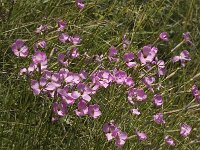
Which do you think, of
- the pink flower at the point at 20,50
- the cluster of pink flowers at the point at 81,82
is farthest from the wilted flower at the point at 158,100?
the pink flower at the point at 20,50

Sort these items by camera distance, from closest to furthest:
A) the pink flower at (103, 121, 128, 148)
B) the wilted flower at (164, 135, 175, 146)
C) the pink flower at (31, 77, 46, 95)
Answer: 1. the pink flower at (31, 77, 46, 95)
2. the pink flower at (103, 121, 128, 148)
3. the wilted flower at (164, 135, 175, 146)

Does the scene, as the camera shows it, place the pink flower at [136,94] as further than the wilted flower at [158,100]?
No

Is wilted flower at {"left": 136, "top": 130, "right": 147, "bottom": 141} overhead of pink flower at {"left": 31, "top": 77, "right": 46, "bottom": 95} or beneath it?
beneath

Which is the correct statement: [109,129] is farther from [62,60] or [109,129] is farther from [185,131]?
[185,131]

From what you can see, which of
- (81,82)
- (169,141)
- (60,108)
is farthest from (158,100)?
(60,108)

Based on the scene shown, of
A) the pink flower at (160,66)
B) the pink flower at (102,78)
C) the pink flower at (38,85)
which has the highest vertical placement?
the pink flower at (38,85)

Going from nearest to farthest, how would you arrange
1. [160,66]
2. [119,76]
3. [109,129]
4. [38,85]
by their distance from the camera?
[38,85] → [109,129] → [119,76] → [160,66]

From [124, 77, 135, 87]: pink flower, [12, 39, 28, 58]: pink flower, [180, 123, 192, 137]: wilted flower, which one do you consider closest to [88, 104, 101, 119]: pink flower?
[124, 77, 135, 87]: pink flower

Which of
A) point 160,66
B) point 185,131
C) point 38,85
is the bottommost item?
point 185,131

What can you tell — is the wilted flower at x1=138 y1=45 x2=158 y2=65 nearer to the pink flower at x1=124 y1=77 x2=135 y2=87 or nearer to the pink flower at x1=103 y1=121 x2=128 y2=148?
the pink flower at x1=124 y1=77 x2=135 y2=87

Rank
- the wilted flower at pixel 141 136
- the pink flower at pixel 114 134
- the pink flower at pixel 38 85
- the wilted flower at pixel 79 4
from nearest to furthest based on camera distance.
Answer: the pink flower at pixel 38 85 → the pink flower at pixel 114 134 → the wilted flower at pixel 141 136 → the wilted flower at pixel 79 4

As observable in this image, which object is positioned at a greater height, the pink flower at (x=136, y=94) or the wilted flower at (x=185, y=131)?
the pink flower at (x=136, y=94)

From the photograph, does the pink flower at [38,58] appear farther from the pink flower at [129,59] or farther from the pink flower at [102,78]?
the pink flower at [129,59]
